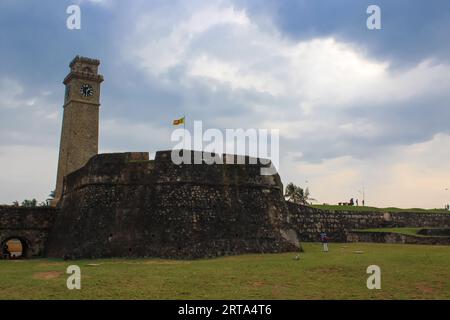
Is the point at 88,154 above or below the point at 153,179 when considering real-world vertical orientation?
above

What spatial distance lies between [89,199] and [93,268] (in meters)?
6.19

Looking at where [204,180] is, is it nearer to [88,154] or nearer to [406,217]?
[406,217]

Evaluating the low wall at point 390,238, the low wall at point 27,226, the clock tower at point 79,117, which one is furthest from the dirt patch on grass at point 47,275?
the clock tower at point 79,117

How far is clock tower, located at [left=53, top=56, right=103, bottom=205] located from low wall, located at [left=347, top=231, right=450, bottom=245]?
2526 cm

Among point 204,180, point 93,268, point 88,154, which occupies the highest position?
point 88,154

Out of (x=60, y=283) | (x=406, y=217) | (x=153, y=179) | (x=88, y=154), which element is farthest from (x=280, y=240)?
(x=88, y=154)

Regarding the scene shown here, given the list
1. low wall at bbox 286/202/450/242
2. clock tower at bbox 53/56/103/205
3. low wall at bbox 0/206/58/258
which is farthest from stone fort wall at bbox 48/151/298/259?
clock tower at bbox 53/56/103/205

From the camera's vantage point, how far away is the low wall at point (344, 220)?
27.7m

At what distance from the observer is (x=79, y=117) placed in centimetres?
4300

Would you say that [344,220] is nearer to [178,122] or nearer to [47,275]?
[178,122]

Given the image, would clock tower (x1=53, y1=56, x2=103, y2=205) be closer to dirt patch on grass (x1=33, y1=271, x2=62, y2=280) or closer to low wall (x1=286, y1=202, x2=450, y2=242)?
low wall (x1=286, y1=202, x2=450, y2=242)
